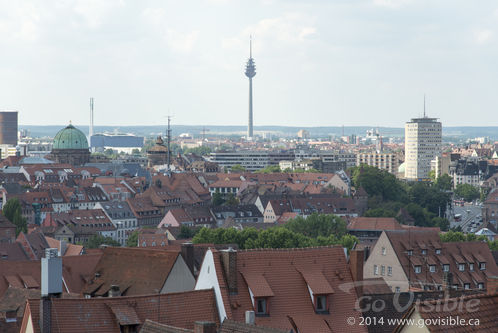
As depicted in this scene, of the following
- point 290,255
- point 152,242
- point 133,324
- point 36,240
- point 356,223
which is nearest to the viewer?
point 133,324

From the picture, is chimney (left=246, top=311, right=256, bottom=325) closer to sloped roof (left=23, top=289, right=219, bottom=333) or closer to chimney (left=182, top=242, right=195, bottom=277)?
sloped roof (left=23, top=289, right=219, bottom=333)

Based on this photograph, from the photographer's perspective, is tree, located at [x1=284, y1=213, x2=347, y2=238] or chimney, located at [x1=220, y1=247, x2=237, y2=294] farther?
tree, located at [x1=284, y1=213, x2=347, y2=238]

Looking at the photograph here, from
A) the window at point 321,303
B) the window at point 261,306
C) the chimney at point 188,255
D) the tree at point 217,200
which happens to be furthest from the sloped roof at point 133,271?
the tree at point 217,200

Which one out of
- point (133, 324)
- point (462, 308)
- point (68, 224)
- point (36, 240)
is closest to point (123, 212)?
point (68, 224)

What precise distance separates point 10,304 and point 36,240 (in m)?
56.3

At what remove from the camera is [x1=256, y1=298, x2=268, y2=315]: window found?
3925cm

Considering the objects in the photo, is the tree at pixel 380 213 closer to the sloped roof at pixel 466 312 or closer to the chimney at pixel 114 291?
the chimney at pixel 114 291

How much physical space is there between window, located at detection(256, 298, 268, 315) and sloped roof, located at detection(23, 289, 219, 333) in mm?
1600

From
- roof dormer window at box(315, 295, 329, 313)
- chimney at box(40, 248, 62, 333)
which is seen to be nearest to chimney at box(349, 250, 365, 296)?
roof dormer window at box(315, 295, 329, 313)

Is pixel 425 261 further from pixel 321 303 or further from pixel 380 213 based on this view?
pixel 380 213

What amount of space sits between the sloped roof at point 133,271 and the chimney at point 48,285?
40.8 ft

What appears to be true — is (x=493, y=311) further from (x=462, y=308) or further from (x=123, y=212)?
(x=123, y=212)

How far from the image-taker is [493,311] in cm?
2338

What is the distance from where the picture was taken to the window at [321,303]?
4046cm
